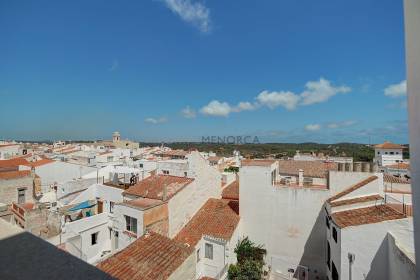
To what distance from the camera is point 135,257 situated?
35.6 feet

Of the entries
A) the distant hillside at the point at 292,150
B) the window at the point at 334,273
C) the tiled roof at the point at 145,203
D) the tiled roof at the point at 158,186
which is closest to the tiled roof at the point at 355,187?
the window at the point at 334,273

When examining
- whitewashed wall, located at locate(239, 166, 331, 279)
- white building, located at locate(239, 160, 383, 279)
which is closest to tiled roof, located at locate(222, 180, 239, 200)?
white building, located at locate(239, 160, 383, 279)

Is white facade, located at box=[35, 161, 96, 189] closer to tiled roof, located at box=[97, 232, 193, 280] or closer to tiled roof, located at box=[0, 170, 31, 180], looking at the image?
tiled roof, located at box=[0, 170, 31, 180]

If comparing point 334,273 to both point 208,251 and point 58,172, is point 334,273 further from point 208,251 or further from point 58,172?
point 58,172

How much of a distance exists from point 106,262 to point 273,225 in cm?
1204

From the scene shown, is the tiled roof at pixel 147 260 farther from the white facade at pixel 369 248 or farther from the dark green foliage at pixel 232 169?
the dark green foliage at pixel 232 169

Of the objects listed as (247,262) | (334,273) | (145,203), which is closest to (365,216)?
(334,273)

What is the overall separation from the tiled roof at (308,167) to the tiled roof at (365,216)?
18365mm

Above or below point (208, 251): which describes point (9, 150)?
above

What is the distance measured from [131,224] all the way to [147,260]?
6.20 metres

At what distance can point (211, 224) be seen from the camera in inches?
723

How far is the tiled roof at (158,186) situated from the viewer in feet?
59.4

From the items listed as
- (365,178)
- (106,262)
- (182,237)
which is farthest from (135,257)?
(365,178)

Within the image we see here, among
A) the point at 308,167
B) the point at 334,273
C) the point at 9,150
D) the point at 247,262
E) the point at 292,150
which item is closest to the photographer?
the point at 334,273
